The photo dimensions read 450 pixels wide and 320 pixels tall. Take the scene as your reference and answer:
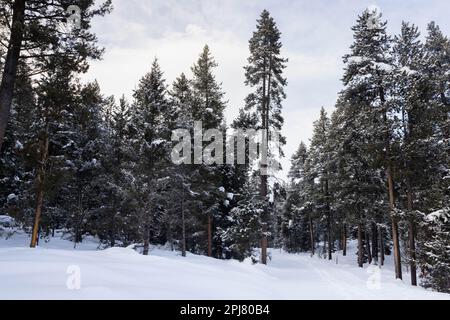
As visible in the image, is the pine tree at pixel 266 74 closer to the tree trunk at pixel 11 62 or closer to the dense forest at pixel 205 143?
the dense forest at pixel 205 143

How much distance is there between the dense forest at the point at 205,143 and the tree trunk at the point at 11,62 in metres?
0.03

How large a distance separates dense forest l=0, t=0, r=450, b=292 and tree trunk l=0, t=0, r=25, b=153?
0.10 feet

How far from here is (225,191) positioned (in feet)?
96.0

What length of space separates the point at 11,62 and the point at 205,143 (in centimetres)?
1814

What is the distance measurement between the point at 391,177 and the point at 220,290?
550 inches

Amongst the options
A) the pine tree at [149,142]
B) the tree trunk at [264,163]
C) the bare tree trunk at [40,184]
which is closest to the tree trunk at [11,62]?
the bare tree trunk at [40,184]

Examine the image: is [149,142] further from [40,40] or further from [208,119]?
[40,40]

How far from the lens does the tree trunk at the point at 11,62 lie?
9.83 m

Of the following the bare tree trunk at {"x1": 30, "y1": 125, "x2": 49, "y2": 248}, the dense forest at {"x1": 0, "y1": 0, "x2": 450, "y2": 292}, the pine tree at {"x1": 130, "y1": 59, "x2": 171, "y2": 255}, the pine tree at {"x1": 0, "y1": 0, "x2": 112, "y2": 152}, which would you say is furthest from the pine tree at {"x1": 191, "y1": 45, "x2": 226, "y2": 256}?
Result: the pine tree at {"x1": 0, "y1": 0, "x2": 112, "y2": 152}

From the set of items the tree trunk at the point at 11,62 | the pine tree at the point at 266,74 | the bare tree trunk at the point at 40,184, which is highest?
the pine tree at the point at 266,74

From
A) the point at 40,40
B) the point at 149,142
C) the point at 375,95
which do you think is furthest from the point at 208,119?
the point at 40,40

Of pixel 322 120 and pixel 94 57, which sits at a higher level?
pixel 322 120
